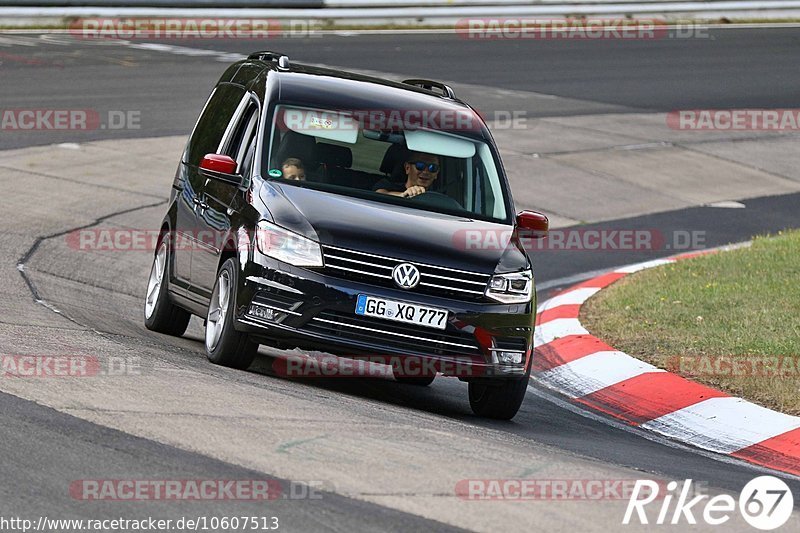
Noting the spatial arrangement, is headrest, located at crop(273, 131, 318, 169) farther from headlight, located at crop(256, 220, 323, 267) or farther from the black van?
headlight, located at crop(256, 220, 323, 267)

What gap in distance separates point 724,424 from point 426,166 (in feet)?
7.95

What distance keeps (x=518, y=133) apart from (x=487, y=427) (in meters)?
13.6

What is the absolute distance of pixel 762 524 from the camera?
5875mm

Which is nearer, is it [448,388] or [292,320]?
[292,320]

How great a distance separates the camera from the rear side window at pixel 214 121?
980 cm

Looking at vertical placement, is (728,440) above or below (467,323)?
below

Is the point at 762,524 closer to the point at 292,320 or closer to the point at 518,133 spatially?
the point at 292,320

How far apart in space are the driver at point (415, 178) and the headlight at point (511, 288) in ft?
3.11

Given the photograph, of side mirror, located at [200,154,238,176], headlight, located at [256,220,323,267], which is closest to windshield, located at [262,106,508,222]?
side mirror, located at [200,154,238,176]

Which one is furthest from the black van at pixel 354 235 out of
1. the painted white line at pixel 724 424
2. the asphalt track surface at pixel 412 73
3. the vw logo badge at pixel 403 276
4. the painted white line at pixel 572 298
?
the painted white line at pixel 572 298

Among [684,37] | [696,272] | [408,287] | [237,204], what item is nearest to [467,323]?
[408,287]

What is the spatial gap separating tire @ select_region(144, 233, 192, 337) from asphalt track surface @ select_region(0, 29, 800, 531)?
0.20 metres

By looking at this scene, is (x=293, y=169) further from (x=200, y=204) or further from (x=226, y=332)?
(x=226, y=332)

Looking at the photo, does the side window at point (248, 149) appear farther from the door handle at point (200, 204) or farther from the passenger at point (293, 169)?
the door handle at point (200, 204)
